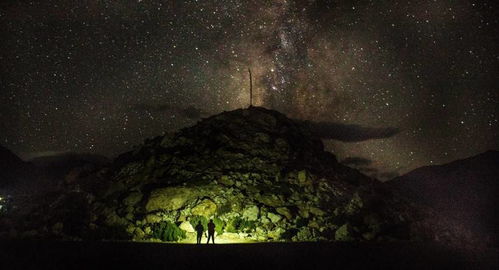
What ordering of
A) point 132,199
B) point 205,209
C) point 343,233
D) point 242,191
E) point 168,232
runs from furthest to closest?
point 242,191, point 132,199, point 205,209, point 343,233, point 168,232

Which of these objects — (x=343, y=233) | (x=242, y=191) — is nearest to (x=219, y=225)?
(x=242, y=191)

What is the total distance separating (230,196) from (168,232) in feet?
29.4

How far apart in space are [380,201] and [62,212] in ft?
128

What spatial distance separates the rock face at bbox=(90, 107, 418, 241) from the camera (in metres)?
34.0

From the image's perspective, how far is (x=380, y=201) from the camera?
44.4 meters

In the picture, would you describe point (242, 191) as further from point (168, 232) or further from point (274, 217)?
point (168, 232)

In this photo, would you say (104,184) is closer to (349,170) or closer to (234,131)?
(234,131)

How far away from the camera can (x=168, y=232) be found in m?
31.5

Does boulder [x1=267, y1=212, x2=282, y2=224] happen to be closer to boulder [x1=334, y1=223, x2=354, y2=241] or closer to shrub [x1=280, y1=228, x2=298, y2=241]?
shrub [x1=280, y1=228, x2=298, y2=241]

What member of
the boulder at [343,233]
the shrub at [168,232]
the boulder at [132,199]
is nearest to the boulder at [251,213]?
the shrub at [168,232]

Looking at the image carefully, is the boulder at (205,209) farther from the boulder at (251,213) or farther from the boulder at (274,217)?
the boulder at (274,217)

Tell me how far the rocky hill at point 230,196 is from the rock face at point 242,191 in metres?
0.12

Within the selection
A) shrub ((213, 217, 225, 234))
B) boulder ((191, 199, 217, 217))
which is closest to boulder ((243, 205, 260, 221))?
shrub ((213, 217, 225, 234))

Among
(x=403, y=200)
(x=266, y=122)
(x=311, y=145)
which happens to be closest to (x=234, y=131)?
(x=266, y=122)
